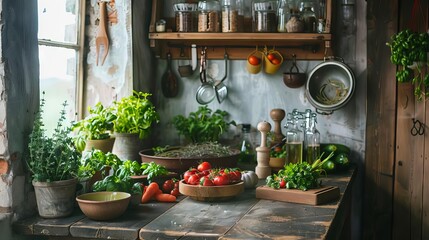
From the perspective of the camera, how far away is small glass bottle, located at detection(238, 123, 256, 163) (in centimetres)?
395

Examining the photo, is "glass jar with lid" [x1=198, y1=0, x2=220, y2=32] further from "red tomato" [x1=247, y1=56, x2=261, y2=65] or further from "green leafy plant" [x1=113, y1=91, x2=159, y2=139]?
"green leafy plant" [x1=113, y1=91, x2=159, y2=139]

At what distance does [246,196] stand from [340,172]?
0.92 m

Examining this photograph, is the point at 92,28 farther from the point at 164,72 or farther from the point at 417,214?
the point at 417,214

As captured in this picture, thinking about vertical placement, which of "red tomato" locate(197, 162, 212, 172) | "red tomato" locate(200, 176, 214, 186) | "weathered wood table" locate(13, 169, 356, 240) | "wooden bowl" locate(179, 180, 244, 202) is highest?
"red tomato" locate(197, 162, 212, 172)

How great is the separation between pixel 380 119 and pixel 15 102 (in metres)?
2.46

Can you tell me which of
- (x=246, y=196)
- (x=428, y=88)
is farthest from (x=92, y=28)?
(x=428, y=88)

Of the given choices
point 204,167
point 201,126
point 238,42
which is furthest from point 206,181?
point 238,42

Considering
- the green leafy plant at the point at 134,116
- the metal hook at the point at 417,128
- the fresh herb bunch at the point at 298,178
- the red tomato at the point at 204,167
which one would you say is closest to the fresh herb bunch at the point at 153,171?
the red tomato at the point at 204,167

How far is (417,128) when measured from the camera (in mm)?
3764

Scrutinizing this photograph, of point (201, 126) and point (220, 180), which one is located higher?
point (201, 126)

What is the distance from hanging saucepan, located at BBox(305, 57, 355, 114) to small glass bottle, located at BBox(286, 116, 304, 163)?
1.14 ft

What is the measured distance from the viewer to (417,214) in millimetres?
3816

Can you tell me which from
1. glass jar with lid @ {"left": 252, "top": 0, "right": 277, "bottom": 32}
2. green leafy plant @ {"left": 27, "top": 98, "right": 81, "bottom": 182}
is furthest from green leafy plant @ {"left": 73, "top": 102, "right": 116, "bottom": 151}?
A: glass jar with lid @ {"left": 252, "top": 0, "right": 277, "bottom": 32}

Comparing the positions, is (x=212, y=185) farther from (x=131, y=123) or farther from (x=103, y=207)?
(x=131, y=123)
